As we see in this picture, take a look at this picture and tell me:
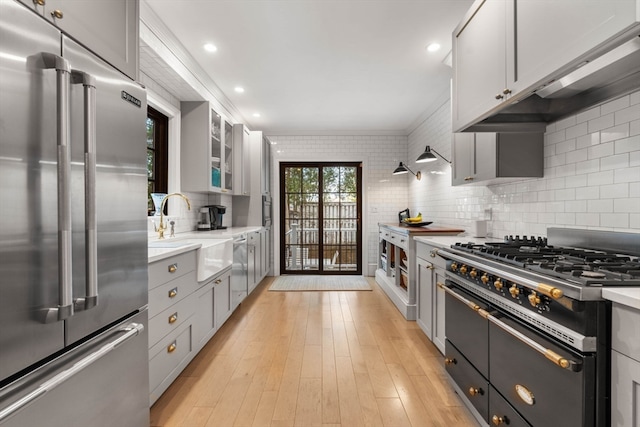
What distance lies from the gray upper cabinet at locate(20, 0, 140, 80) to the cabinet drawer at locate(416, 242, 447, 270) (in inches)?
90.7

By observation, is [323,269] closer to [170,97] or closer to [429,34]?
[170,97]

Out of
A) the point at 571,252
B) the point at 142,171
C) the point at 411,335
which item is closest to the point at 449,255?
the point at 571,252

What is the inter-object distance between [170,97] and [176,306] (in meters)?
2.32

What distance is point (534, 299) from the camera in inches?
46.9

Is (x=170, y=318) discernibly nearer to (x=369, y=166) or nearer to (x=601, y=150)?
(x=601, y=150)

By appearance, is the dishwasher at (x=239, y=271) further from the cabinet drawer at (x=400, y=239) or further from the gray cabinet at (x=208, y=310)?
the cabinet drawer at (x=400, y=239)

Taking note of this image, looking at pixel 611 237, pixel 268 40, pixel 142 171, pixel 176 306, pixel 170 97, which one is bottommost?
pixel 176 306

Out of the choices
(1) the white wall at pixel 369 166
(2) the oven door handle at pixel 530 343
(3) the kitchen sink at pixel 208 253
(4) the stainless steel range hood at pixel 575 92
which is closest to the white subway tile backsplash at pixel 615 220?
(4) the stainless steel range hood at pixel 575 92

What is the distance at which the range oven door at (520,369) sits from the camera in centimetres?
102

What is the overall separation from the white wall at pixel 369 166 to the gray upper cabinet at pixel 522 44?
141 inches

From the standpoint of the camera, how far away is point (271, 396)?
2014 mm

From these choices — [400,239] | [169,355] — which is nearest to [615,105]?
[400,239]

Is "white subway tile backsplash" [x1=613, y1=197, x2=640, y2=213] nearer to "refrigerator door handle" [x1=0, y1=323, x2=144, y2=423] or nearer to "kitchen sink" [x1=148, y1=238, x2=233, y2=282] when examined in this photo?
"refrigerator door handle" [x1=0, y1=323, x2=144, y2=423]

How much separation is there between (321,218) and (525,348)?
4667 millimetres
